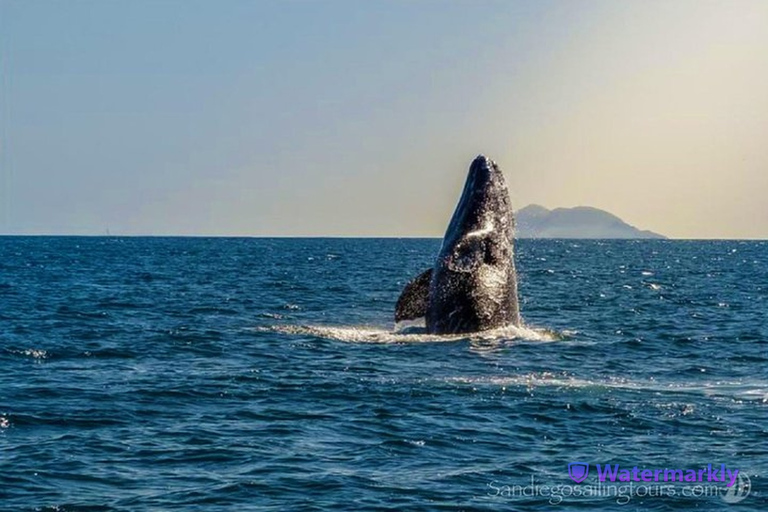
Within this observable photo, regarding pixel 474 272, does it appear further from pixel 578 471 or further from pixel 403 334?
pixel 578 471

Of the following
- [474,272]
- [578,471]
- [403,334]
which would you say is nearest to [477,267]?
[474,272]

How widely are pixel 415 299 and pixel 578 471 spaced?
40.4 feet

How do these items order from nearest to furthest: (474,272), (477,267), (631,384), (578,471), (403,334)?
(578,471) < (631,384) < (474,272) < (477,267) < (403,334)

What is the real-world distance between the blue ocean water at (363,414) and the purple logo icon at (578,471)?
0.13 meters

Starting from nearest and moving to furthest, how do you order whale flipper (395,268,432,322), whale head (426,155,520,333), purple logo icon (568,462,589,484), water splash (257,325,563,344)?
1. purple logo icon (568,462,589,484)
2. water splash (257,325,563,344)
3. whale head (426,155,520,333)
4. whale flipper (395,268,432,322)

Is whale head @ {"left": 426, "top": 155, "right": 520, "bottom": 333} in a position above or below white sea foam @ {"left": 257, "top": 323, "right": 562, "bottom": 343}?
above

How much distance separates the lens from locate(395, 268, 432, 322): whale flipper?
2419 centimetres

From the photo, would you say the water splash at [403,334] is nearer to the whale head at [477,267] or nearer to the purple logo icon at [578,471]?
the whale head at [477,267]

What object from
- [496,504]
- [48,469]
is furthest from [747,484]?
[48,469]

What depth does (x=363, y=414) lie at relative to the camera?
15.5m

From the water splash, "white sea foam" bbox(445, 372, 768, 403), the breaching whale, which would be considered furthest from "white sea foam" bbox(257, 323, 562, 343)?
"white sea foam" bbox(445, 372, 768, 403)

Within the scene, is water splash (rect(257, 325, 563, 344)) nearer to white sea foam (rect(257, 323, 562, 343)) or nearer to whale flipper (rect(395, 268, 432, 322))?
white sea foam (rect(257, 323, 562, 343))

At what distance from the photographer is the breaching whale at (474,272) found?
23.6 metres

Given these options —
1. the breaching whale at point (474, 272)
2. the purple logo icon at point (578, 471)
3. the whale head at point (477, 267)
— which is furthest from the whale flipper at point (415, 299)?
the purple logo icon at point (578, 471)
